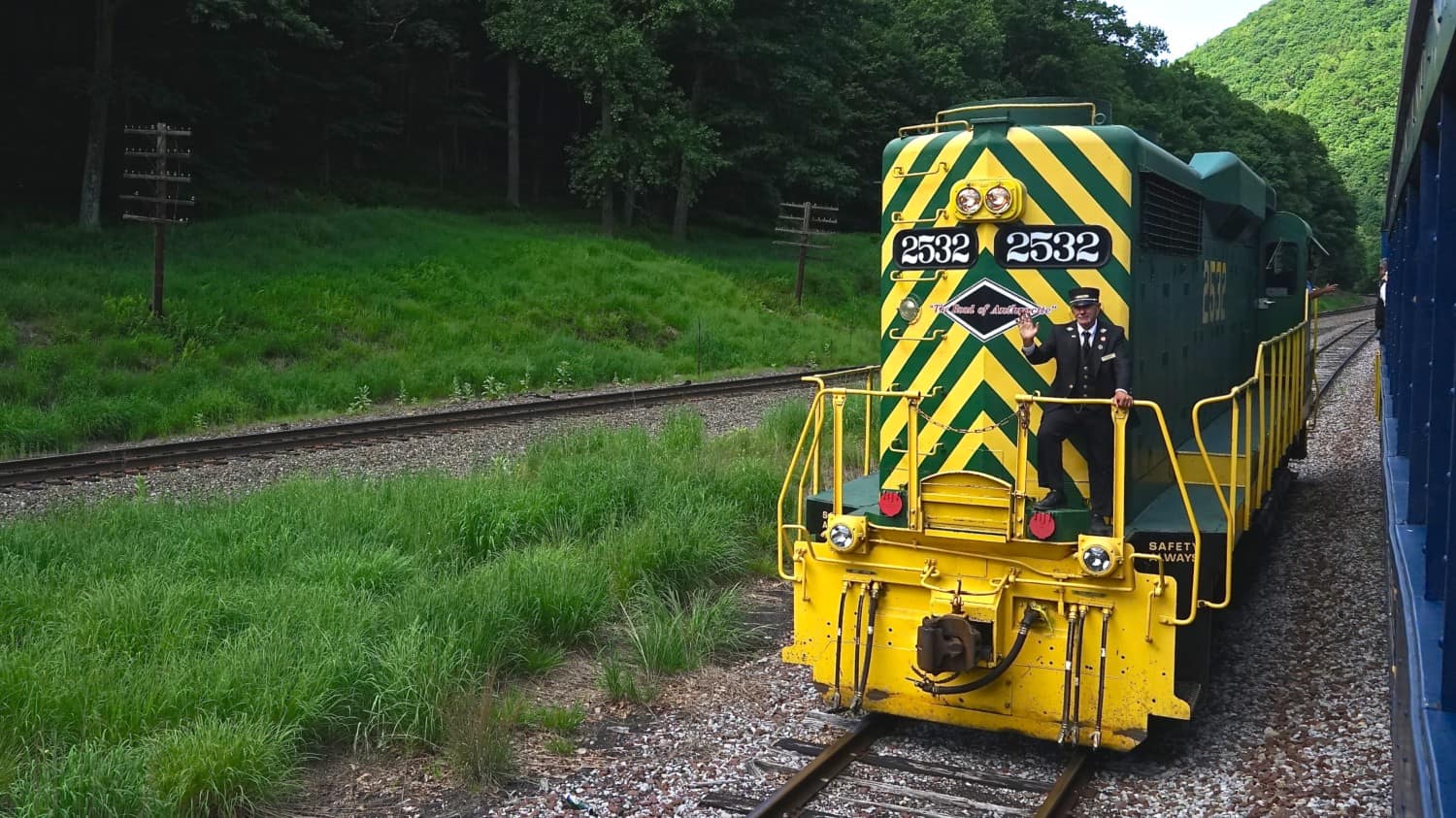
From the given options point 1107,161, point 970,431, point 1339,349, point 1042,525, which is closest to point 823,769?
point 1042,525

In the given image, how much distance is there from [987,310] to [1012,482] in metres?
0.96

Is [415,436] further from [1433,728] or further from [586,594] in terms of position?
[1433,728]

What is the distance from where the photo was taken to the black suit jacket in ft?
19.0

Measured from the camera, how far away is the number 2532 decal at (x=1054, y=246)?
6.13 metres

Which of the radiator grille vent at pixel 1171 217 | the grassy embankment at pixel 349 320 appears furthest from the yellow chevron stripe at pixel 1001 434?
the grassy embankment at pixel 349 320

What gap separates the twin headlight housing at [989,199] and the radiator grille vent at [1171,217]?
2.54 ft

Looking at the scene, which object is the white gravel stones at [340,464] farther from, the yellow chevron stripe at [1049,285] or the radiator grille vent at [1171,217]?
the radiator grille vent at [1171,217]

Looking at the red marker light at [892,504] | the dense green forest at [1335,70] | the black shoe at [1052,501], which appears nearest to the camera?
the black shoe at [1052,501]

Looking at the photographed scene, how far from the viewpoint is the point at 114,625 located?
239 inches

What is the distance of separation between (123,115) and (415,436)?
62.6 feet

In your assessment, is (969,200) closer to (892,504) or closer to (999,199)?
(999,199)

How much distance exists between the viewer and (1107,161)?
6094 millimetres

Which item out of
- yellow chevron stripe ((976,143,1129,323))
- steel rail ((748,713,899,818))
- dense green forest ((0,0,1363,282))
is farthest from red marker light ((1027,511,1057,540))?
dense green forest ((0,0,1363,282))

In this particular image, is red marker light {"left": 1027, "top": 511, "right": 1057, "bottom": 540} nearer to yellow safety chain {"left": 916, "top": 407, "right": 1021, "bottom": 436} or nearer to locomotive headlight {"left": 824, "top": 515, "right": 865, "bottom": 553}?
yellow safety chain {"left": 916, "top": 407, "right": 1021, "bottom": 436}
